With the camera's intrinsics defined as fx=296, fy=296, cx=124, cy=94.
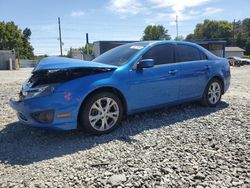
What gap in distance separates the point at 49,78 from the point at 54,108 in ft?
1.57

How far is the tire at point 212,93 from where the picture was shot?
6363mm

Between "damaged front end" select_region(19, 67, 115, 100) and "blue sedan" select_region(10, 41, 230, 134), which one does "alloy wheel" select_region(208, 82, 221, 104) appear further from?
"damaged front end" select_region(19, 67, 115, 100)

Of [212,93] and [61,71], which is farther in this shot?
[212,93]

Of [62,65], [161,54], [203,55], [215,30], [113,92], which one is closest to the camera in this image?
[62,65]

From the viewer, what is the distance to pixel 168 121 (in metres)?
5.39

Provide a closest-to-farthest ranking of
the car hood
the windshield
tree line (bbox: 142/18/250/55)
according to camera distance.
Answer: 1. the car hood
2. the windshield
3. tree line (bbox: 142/18/250/55)

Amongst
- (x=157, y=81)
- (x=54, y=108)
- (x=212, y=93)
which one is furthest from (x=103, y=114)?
(x=212, y=93)

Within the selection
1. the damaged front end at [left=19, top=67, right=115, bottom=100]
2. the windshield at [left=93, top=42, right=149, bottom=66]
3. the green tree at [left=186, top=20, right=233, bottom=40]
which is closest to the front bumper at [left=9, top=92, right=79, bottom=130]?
the damaged front end at [left=19, top=67, right=115, bottom=100]

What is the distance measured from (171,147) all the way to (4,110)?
4.26 meters

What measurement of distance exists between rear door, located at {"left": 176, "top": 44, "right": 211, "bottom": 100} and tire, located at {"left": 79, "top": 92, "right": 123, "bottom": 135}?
157 cm

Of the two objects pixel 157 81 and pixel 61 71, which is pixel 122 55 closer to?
pixel 157 81

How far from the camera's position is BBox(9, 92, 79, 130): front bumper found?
4.28 metres

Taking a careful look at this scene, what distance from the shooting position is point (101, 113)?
4672 mm

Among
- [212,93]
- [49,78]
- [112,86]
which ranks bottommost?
[212,93]
